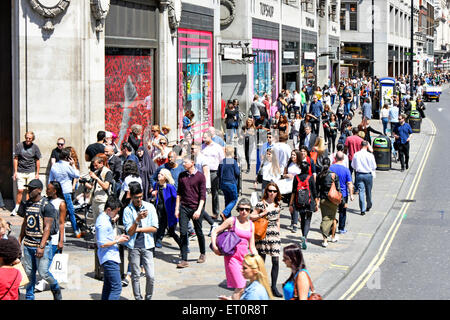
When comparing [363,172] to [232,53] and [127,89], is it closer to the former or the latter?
[127,89]

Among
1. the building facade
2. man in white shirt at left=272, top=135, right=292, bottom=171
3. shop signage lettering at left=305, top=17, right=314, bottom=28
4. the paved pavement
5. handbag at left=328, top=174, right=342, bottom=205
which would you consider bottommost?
the paved pavement

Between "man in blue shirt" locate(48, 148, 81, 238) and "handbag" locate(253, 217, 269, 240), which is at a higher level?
"man in blue shirt" locate(48, 148, 81, 238)

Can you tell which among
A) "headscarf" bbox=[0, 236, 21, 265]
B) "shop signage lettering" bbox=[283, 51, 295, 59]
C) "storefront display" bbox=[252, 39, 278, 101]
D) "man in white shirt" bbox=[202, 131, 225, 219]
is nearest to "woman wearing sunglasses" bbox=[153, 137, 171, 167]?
"man in white shirt" bbox=[202, 131, 225, 219]

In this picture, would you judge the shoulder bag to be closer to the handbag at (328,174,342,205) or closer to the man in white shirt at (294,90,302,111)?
the handbag at (328,174,342,205)

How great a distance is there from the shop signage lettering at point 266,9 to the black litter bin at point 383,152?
13483 mm

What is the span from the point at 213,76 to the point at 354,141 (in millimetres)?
10024

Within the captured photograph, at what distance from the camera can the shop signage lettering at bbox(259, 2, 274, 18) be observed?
35.9 m

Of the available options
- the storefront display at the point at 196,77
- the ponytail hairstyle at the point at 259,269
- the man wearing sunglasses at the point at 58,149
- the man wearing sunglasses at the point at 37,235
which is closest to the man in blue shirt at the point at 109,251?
the man wearing sunglasses at the point at 37,235

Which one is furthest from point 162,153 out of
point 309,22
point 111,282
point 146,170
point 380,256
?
point 309,22

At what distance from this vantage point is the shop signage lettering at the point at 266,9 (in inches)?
1415

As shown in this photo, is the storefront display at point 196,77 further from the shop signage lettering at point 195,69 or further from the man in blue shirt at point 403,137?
the man in blue shirt at point 403,137

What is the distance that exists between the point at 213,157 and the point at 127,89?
5.05 meters

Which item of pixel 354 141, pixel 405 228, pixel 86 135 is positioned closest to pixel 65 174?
pixel 86 135

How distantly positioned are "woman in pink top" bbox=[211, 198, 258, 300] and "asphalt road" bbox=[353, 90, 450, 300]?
2.02m
